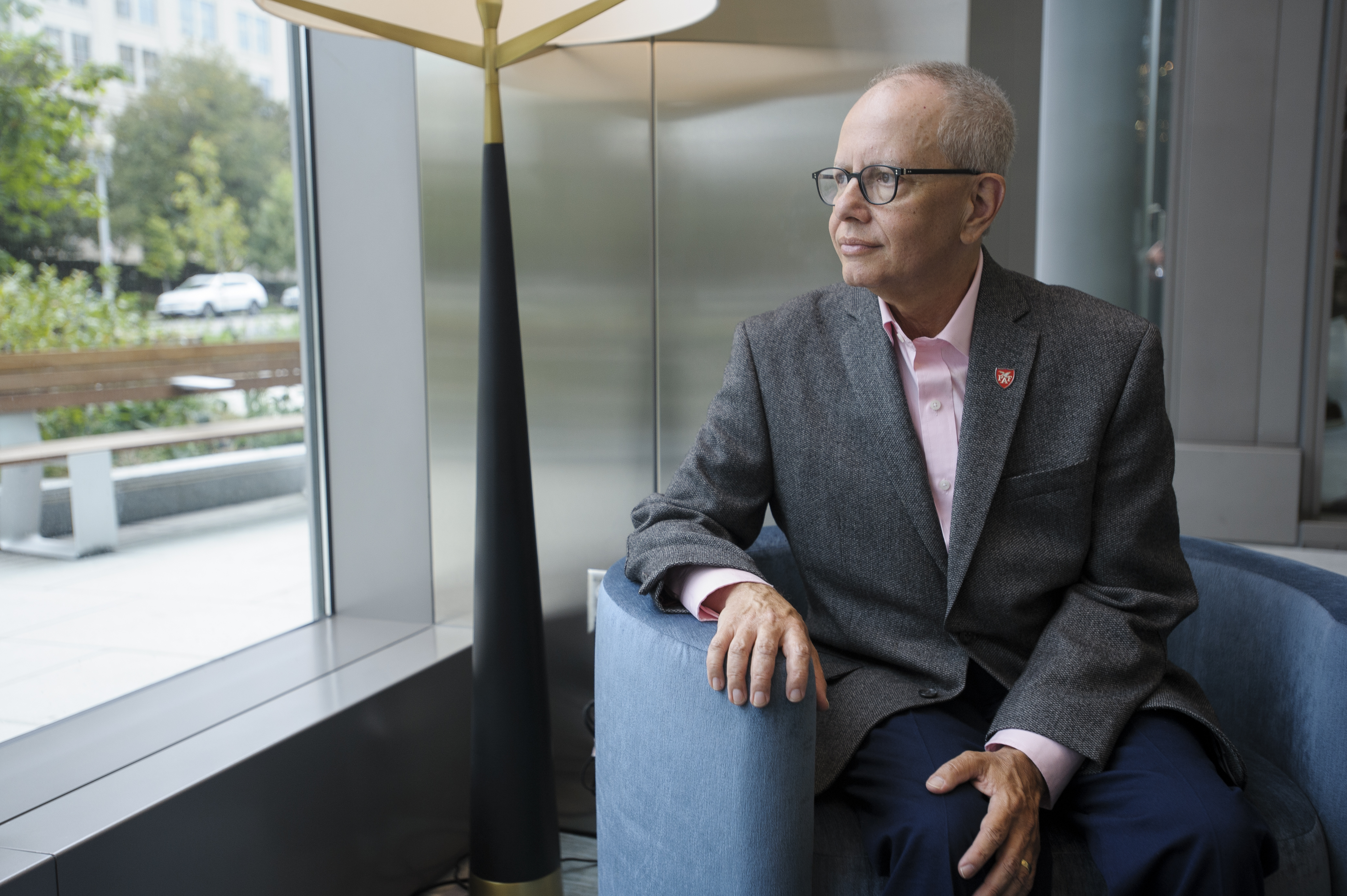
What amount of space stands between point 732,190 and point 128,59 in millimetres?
1107

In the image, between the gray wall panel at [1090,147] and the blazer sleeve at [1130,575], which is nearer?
the blazer sleeve at [1130,575]

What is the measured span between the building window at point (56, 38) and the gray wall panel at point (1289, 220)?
3.26m

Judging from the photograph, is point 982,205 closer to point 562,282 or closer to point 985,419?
point 985,419

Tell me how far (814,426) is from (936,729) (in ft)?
1.50

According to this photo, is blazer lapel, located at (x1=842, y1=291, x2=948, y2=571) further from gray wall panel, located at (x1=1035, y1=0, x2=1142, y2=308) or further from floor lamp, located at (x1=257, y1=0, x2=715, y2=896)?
gray wall panel, located at (x1=1035, y1=0, x2=1142, y2=308)

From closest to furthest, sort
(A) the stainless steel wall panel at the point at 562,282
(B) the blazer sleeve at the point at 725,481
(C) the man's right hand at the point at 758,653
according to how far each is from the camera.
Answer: (C) the man's right hand at the point at 758,653
(B) the blazer sleeve at the point at 725,481
(A) the stainless steel wall panel at the point at 562,282

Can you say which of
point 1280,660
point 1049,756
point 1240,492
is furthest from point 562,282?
point 1240,492

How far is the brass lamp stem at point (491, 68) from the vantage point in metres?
1.50

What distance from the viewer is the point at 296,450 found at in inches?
82.6

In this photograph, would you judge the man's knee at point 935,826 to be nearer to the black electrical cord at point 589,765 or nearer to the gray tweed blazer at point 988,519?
the gray tweed blazer at point 988,519

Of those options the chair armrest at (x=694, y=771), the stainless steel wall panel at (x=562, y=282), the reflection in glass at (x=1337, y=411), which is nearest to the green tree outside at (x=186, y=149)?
the stainless steel wall panel at (x=562, y=282)

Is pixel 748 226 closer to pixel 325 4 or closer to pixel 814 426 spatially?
pixel 814 426

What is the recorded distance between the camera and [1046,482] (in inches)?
51.7

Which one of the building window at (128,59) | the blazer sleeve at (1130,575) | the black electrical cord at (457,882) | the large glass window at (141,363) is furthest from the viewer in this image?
the black electrical cord at (457,882)
